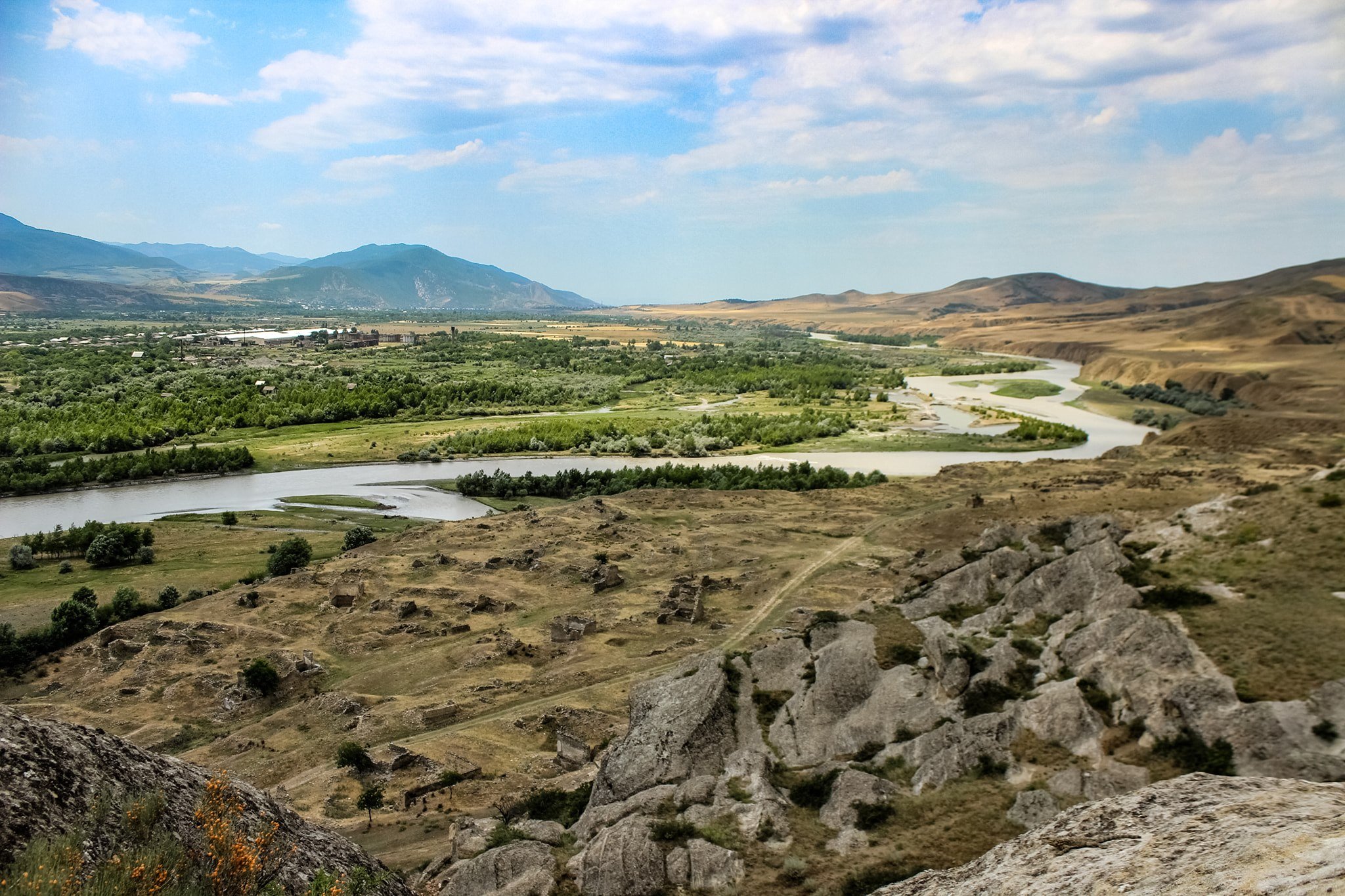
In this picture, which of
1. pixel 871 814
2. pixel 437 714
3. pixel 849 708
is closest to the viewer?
pixel 871 814

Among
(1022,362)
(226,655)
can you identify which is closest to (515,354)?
(1022,362)

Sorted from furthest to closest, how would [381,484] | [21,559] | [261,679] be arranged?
1. [381,484]
2. [21,559]
3. [261,679]

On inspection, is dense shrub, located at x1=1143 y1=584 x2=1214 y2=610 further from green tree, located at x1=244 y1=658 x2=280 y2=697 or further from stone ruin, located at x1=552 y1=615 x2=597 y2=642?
green tree, located at x1=244 y1=658 x2=280 y2=697

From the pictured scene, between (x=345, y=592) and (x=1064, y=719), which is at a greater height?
(x=1064, y=719)

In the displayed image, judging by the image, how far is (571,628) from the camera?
37.0 metres

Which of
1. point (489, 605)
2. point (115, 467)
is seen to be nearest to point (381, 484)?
point (115, 467)

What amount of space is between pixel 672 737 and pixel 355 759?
10.7 m

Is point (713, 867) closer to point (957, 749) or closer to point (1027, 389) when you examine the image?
point (957, 749)

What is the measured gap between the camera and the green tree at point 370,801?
2322 centimetres

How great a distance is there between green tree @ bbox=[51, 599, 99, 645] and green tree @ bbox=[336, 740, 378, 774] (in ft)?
71.7

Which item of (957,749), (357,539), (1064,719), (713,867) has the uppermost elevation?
(1064,719)

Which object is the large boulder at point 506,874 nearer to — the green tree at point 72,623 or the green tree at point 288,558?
the green tree at point 72,623

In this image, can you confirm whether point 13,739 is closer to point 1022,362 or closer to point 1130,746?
point 1130,746

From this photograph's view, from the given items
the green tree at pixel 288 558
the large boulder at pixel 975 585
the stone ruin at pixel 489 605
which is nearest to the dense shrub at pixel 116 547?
the green tree at pixel 288 558
